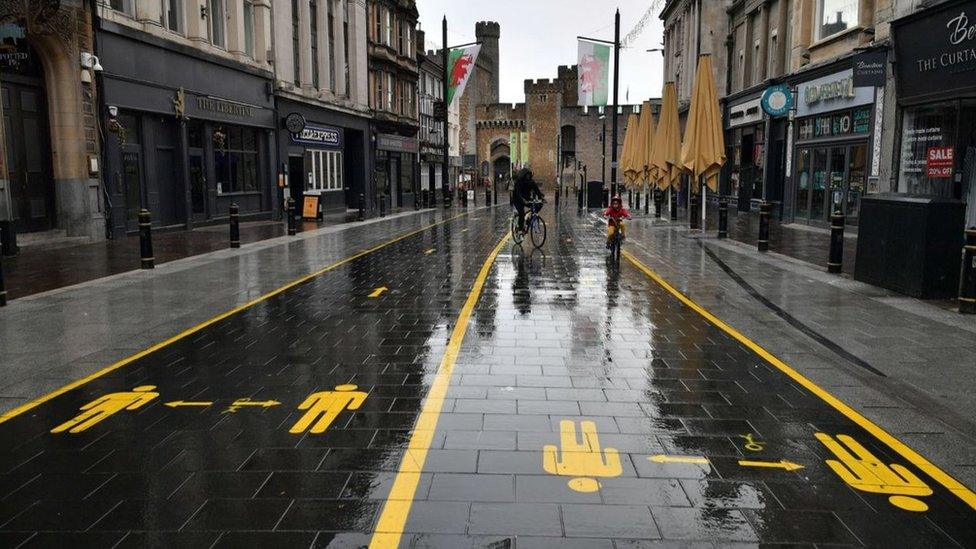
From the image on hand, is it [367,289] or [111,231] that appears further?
[111,231]

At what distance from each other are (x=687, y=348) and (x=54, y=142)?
52.0 feet

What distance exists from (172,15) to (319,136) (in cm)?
1011

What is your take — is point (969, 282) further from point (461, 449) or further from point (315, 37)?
point (315, 37)

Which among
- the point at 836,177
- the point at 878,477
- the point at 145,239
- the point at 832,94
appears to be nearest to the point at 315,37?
the point at 832,94

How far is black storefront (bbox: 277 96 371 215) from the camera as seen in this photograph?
2846cm

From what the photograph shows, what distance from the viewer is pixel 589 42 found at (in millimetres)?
35906

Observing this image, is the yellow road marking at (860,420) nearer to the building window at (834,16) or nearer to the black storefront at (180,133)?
the black storefront at (180,133)

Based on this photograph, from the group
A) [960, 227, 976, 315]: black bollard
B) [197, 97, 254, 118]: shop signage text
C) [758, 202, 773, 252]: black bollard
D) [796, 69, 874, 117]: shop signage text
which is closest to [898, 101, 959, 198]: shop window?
[796, 69, 874, 117]: shop signage text

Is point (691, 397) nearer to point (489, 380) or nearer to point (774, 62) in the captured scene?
point (489, 380)

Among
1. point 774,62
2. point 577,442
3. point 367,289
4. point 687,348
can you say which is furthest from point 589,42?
point 577,442

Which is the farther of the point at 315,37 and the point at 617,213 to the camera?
the point at 315,37

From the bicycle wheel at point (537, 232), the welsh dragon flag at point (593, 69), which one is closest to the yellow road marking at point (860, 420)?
the bicycle wheel at point (537, 232)

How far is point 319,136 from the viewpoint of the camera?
103ft

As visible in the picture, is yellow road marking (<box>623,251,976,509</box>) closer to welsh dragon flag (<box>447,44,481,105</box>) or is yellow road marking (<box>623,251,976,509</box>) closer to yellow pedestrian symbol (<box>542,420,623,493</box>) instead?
yellow pedestrian symbol (<box>542,420,623,493</box>)
